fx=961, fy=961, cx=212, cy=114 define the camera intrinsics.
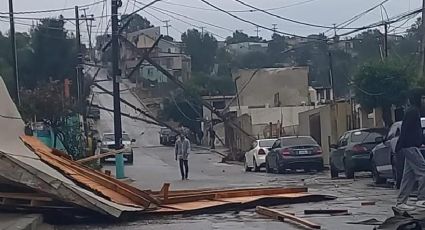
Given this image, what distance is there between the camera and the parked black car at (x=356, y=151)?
2753 cm

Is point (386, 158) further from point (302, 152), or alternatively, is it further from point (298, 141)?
point (298, 141)

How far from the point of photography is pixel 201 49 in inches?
4104

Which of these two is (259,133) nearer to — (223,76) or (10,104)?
(223,76)

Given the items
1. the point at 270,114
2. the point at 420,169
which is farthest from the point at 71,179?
the point at 270,114

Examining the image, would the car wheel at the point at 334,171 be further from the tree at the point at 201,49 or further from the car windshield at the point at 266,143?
the tree at the point at 201,49

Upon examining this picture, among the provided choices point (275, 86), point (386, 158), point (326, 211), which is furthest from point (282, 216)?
point (275, 86)

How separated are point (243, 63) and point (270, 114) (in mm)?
30049

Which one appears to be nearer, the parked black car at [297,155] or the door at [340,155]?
the door at [340,155]

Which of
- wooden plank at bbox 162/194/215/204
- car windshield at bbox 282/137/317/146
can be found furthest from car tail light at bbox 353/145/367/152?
wooden plank at bbox 162/194/215/204

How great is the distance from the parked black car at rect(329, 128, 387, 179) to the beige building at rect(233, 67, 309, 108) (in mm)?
45534

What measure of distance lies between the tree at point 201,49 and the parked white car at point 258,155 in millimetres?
62558

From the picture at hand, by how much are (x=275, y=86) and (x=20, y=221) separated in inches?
2540

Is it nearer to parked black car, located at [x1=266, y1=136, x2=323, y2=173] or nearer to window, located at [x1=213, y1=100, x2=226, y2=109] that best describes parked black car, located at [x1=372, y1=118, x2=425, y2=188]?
parked black car, located at [x1=266, y1=136, x2=323, y2=173]

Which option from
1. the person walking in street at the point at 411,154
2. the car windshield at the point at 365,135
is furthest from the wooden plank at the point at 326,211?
the car windshield at the point at 365,135
